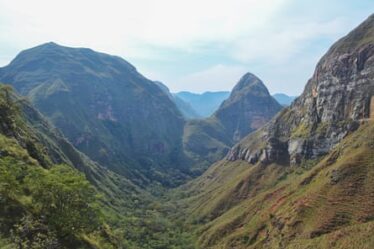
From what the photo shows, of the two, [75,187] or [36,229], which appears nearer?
[36,229]

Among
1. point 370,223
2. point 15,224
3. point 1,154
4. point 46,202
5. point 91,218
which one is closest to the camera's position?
point 15,224

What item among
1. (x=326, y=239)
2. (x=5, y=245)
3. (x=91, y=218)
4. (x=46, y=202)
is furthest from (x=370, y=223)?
(x=5, y=245)

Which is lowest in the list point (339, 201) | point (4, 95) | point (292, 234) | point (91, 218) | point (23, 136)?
point (292, 234)

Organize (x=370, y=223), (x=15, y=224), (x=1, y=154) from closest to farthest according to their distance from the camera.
A: (x=15, y=224)
(x=1, y=154)
(x=370, y=223)

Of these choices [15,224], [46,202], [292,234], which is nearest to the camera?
[15,224]

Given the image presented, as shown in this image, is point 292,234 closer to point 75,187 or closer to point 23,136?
point 23,136

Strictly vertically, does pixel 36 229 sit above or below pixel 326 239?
above

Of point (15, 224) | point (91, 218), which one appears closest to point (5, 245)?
point (15, 224)

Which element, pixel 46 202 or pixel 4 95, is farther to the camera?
pixel 4 95

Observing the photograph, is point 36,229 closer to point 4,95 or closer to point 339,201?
point 4,95
